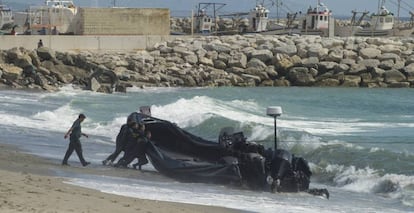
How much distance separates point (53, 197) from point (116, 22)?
36.2 metres

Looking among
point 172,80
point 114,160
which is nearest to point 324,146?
point 114,160

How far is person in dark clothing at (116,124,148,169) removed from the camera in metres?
16.5

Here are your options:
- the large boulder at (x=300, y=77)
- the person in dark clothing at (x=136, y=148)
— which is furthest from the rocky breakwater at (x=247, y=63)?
the person in dark clothing at (x=136, y=148)

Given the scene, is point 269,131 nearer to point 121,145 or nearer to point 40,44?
point 121,145

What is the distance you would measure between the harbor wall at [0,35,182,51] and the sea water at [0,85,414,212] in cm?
647

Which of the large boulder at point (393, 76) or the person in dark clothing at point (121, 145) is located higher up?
the person in dark clothing at point (121, 145)

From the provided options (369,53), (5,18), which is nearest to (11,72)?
(369,53)

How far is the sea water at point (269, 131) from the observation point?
14.0 m

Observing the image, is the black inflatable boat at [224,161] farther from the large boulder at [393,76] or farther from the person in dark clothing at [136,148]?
the large boulder at [393,76]

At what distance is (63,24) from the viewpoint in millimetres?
48531

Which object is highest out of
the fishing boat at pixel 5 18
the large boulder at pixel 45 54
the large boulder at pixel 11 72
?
the fishing boat at pixel 5 18

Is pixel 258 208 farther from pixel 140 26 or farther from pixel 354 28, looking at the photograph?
pixel 354 28

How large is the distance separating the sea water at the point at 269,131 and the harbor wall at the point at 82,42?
647cm

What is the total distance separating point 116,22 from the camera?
154 ft
